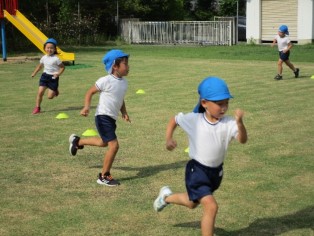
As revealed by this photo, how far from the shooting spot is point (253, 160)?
7.33 m

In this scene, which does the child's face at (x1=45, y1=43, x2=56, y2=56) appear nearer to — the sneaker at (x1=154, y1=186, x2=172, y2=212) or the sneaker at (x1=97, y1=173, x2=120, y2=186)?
the sneaker at (x1=97, y1=173, x2=120, y2=186)

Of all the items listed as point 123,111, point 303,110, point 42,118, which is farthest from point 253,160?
point 42,118

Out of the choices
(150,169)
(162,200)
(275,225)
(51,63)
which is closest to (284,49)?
(51,63)

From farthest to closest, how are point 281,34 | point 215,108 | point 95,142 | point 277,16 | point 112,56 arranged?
point 277,16, point 281,34, point 95,142, point 112,56, point 215,108

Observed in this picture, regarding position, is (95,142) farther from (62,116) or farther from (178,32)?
(178,32)

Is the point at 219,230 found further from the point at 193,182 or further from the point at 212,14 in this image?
the point at 212,14

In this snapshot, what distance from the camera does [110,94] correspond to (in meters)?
6.72

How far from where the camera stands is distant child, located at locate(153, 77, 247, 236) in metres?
4.34

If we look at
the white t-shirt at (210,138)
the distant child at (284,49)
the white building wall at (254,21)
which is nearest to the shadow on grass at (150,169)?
the white t-shirt at (210,138)

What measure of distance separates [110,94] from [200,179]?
2.52 m

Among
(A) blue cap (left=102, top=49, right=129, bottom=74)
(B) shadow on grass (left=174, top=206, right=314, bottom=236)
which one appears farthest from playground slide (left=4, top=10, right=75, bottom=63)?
(B) shadow on grass (left=174, top=206, right=314, bottom=236)

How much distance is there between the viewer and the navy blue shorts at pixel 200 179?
4496mm

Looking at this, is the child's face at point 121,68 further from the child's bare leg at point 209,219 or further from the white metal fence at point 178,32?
the white metal fence at point 178,32

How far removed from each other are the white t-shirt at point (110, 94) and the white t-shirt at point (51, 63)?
526cm
